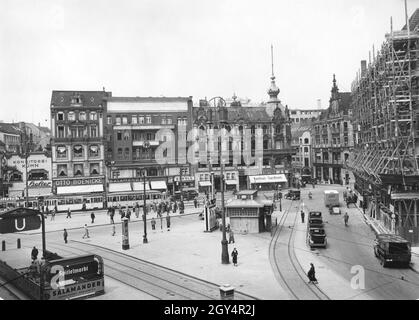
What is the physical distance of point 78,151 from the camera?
69.4 metres

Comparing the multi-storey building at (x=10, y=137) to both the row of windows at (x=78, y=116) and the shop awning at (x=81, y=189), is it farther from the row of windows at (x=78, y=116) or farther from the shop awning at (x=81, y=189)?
the shop awning at (x=81, y=189)

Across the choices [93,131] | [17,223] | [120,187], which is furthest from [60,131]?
[17,223]

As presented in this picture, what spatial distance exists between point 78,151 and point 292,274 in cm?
5104

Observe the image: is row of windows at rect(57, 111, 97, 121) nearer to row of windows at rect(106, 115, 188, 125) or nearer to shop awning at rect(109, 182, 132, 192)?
row of windows at rect(106, 115, 188, 125)

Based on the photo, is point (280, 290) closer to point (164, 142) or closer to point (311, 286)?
point (311, 286)

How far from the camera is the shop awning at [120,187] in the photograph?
6494cm

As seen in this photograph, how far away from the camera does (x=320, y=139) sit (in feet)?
305

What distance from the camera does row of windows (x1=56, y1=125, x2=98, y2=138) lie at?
69.1 metres

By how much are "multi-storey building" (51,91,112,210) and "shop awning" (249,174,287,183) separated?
24.9m

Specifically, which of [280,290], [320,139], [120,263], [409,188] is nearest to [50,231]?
[120,263]

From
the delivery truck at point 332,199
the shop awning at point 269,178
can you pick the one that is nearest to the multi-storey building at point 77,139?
the shop awning at point 269,178

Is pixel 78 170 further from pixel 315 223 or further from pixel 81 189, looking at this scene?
pixel 315 223

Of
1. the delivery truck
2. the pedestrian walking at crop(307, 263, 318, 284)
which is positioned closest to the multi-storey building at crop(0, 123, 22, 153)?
the delivery truck
